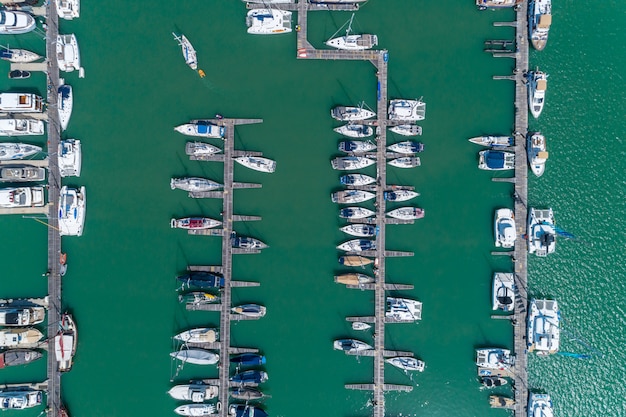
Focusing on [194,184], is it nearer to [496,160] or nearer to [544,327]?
[496,160]

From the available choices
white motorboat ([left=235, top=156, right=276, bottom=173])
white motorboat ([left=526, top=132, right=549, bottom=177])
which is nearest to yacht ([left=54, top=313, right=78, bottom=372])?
white motorboat ([left=235, top=156, right=276, bottom=173])

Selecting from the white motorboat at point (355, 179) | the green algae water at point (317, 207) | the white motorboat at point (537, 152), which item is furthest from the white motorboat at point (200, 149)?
the white motorboat at point (537, 152)

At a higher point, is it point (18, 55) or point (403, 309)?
point (18, 55)

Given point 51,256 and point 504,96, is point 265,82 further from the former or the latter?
point 51,256

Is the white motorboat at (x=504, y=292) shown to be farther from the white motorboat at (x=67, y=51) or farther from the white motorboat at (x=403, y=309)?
the white motorboat at (x=67, y=51)

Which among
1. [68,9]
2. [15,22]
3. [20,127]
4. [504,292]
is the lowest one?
[504,292]

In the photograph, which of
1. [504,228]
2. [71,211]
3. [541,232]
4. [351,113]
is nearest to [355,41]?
[351,113]

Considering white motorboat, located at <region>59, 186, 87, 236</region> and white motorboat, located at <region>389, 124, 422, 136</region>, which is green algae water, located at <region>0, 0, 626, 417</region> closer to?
white motorboat, located at <region>59, 186, 87, 236</region>
